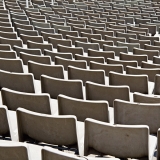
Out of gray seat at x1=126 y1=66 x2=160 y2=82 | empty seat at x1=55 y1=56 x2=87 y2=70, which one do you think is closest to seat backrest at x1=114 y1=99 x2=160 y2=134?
gray seat at x1=126 y1=66 x2=160 y2=82

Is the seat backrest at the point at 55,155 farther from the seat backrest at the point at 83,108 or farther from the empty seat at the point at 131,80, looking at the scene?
the empty seat at the point at 131,80

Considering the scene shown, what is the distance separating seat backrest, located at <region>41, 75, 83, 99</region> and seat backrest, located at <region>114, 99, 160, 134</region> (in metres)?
0.74

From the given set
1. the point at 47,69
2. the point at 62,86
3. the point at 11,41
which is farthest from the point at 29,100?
the point at 11,41

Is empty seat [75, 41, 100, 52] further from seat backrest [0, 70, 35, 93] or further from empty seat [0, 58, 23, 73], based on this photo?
seat backrest [0, 70, 35, 93]

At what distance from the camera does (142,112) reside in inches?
123

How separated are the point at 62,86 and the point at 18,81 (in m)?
0.49

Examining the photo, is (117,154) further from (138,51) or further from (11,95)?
(138,51)

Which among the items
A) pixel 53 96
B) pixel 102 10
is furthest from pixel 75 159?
pixel 102 10

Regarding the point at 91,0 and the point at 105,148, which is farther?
the point at 91,0

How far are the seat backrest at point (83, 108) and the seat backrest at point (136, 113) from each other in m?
0.11

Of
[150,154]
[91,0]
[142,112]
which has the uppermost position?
[91,0]

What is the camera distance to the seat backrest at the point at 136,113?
308cm

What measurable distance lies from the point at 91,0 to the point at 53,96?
9.21m

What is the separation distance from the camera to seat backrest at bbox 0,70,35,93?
3.86m
